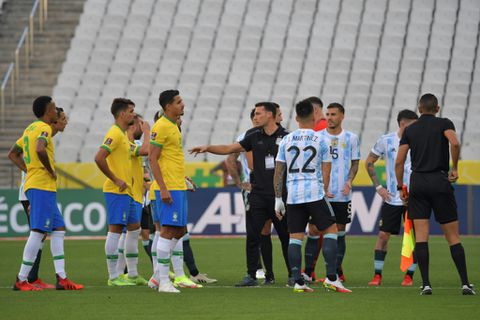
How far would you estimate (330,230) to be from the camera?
436 inches

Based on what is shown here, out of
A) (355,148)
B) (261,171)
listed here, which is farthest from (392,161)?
(261,171)

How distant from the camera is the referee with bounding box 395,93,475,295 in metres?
10.7

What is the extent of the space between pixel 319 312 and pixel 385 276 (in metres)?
4.86

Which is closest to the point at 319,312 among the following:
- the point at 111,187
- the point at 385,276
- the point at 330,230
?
the point at 330,230

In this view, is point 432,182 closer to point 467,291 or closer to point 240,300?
point 467,291

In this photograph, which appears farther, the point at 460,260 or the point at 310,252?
the point at 310,252

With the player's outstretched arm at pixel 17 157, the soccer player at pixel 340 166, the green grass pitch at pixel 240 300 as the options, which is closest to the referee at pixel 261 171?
the green grass pitch at pixel 240 300

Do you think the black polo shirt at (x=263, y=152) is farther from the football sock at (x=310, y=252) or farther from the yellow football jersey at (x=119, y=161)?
the yellow football jersey at (x=119, y=161)

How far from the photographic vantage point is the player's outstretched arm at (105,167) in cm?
1146

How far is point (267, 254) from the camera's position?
41.2ft

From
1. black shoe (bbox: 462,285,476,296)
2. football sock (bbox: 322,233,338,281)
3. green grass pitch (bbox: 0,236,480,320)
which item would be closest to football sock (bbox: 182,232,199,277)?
green grass pitch (bbox: 0,236,480,320)

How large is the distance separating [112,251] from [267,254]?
1894 millimetres

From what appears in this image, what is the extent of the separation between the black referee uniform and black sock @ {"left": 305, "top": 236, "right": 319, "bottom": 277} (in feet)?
1.25

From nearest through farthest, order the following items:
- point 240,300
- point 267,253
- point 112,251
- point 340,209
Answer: point 240,300, point 112,251, point 267,253, point 340,209
